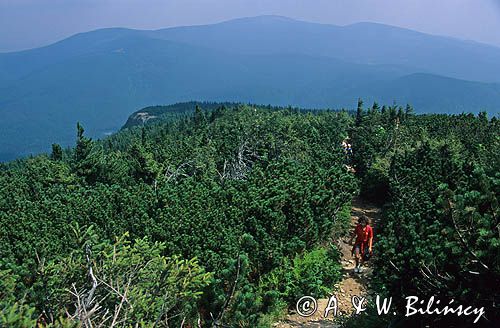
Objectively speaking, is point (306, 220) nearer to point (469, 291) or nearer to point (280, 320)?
point (280, 320)

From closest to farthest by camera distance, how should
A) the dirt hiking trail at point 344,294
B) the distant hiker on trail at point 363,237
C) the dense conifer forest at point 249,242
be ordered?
the dense conifer forest at point 249,242
the dirt hiking trail at point 344,294
the distant hiker on trail at point 363,237

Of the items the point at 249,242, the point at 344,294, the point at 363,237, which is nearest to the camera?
the point at 249,242

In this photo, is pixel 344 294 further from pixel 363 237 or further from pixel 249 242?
pixel 249 242

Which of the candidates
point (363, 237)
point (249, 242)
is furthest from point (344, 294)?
point (249, 242)

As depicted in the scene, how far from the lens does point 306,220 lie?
1320 cm

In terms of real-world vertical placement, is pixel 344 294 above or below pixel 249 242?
below

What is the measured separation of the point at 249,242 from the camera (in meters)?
10.2

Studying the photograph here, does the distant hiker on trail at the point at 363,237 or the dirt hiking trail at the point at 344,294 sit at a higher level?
the distant hiker on trail at the point at 363,237

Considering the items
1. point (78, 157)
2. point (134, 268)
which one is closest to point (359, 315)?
point (134, 268)

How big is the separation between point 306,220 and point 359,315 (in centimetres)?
410

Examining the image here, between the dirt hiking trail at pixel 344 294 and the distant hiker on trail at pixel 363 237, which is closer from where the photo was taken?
the dirt hiking trail at pixel 344 294

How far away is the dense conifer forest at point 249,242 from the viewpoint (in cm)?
607

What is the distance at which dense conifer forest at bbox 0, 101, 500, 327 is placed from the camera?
6.07 m

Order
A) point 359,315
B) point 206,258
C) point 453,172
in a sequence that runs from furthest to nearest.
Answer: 1. point 453,172
2. point 206,258
3. point 359,315
